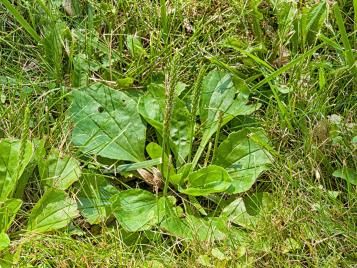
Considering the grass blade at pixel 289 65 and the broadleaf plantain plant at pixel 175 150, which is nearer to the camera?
the broadleaf plantain plant at pixel 175 150

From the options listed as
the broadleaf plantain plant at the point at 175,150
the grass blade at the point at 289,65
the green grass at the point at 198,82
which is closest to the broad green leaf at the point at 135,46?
the green grass at the point at 198,82

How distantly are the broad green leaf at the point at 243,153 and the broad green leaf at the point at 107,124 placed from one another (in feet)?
0.77

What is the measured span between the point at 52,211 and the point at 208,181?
0.42 m

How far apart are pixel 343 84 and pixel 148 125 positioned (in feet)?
1.93

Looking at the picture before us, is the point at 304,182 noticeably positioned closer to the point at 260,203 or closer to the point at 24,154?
the point at 260,203

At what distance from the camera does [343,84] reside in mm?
1994

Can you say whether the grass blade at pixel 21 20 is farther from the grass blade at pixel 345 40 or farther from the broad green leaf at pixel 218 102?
the grass blade at pixel 345 40

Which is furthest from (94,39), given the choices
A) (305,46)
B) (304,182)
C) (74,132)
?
(304,182)

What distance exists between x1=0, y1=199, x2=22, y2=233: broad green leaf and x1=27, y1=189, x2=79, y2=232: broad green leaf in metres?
0.06

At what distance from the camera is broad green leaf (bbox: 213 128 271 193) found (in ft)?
6.16

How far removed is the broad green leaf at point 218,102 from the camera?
193 centimetres

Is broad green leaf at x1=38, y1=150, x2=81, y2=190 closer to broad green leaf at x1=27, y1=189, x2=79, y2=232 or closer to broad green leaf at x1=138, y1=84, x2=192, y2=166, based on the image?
broad green leaf at x1=27, y1=189, x2=79, y2=232

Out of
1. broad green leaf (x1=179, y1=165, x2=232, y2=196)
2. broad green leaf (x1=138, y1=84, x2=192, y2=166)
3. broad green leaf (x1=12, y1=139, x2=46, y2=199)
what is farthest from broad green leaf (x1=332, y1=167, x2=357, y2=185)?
broad green leaf (x1=12, y1=139, x2=46, y2=199)

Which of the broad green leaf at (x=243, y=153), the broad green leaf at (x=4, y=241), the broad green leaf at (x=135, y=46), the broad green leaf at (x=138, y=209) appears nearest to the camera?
the broad green leaf at (x=4, y=241)
